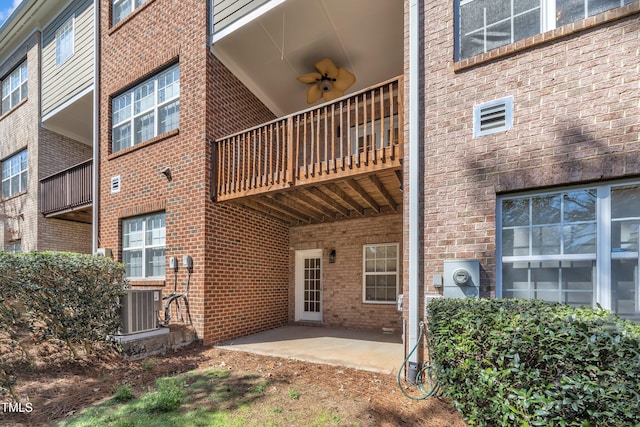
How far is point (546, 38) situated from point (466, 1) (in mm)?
1241

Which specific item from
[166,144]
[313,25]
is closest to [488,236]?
[313,25]

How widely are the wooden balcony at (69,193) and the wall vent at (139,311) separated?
4.54 meters

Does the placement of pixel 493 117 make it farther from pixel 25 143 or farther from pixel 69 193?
pixel 25 143

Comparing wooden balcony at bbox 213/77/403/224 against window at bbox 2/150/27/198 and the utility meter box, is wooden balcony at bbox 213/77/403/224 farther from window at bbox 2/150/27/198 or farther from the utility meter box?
window at bbox 2/150/27/198

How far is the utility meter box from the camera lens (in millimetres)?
3830

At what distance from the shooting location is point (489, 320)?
3.14 m

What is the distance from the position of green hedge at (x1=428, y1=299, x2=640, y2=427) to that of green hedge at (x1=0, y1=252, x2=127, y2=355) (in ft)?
16.7

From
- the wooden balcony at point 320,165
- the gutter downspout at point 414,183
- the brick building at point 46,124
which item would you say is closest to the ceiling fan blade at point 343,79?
the wooden balcony at point 320,165

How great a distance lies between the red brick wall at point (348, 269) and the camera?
7.67 m

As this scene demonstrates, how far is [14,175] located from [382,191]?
43.4 ft

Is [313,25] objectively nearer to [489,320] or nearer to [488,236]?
[488,236]

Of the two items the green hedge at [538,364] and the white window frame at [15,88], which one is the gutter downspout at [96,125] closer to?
the white window frame at [15,88]

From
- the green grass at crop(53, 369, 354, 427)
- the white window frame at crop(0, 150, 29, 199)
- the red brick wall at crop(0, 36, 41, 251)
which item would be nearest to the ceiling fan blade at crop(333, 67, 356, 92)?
the green grass at crop(53, 369, 354, 427)

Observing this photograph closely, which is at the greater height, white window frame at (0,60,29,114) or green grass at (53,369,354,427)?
white window frame at (0,60,29,114)
